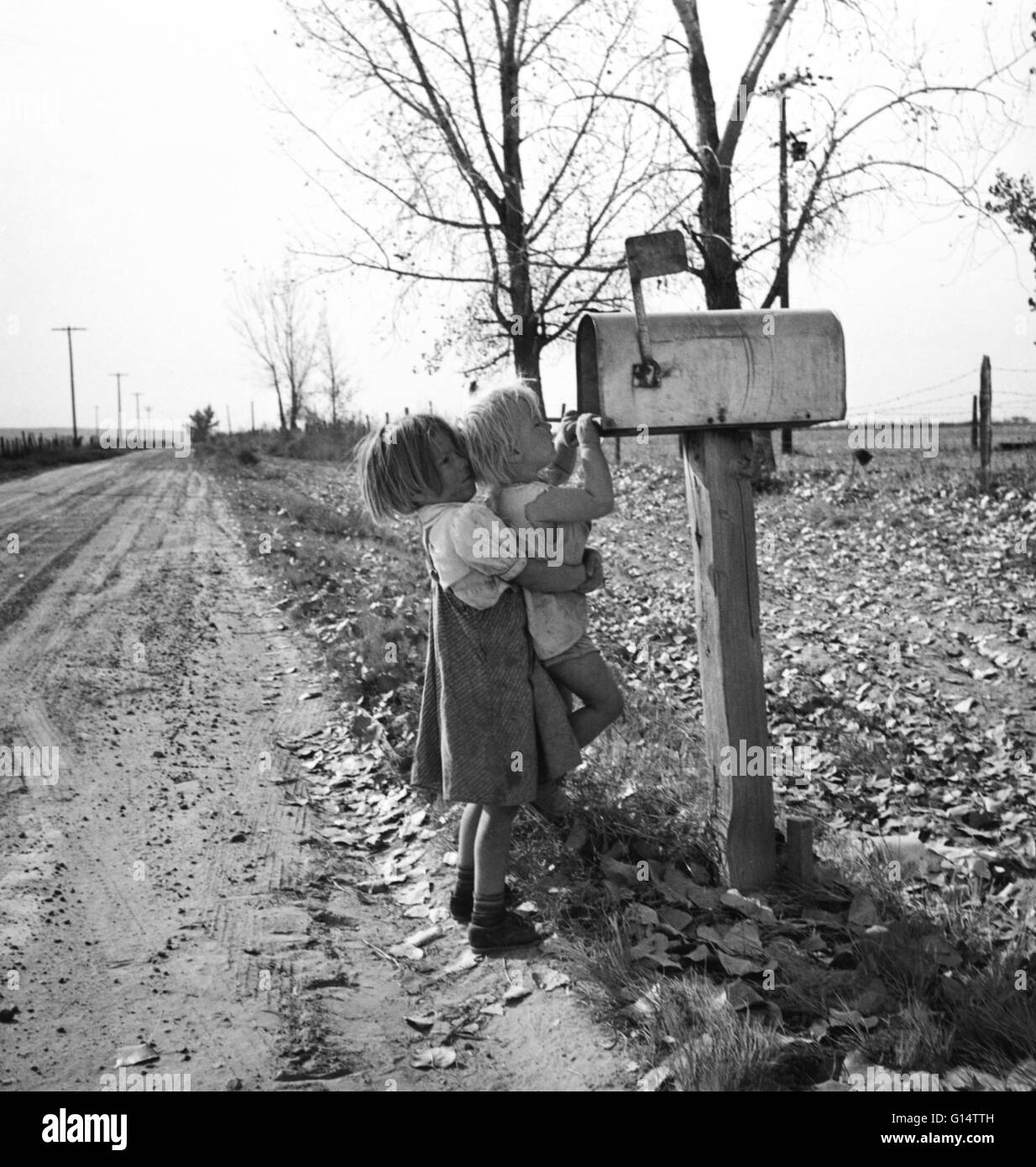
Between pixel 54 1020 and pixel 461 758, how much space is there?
1307mm

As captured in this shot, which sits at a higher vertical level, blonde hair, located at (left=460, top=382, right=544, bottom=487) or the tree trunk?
the tree trunk

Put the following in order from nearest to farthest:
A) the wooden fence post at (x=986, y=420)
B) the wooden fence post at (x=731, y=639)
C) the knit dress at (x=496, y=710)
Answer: the knit dress at (x=496, y=710) < the wooden fence post at (x=731, y=639) < the wooden fence post at (x=986, y=420)

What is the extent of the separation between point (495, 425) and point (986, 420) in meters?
11.0

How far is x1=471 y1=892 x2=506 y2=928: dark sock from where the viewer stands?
3256mm

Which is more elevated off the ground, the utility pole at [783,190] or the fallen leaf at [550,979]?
the utility pole at [783,190]

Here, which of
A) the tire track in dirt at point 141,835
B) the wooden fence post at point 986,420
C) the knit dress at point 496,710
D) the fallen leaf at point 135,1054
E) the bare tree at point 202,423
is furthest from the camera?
the bare tree at point 202,423

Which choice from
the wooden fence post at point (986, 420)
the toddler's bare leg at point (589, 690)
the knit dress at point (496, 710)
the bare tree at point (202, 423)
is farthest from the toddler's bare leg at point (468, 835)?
the bare tree at point (202, 423)

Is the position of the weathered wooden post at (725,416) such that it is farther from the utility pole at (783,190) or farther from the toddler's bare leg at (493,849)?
the utility pole at (783,190)

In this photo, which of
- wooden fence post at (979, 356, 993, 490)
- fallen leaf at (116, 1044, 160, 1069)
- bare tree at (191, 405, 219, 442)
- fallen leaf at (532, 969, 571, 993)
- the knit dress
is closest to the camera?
fallen leaf at (116, 1044, 160, 1069)

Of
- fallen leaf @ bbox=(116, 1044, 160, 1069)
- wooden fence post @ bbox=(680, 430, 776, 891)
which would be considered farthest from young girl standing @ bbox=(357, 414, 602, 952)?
fallen leaf @ bbox=(116, 1044, 160, 1069)

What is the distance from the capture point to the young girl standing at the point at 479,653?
3107 millimetres

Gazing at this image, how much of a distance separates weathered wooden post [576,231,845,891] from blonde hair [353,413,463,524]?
525mm

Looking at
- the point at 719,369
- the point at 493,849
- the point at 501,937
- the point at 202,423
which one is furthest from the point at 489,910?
the point at 202,423

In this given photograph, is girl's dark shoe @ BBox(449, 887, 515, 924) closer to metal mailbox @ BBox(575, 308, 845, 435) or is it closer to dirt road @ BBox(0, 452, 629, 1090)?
dirt road @ BBox(0, 452, 629, 1090)
